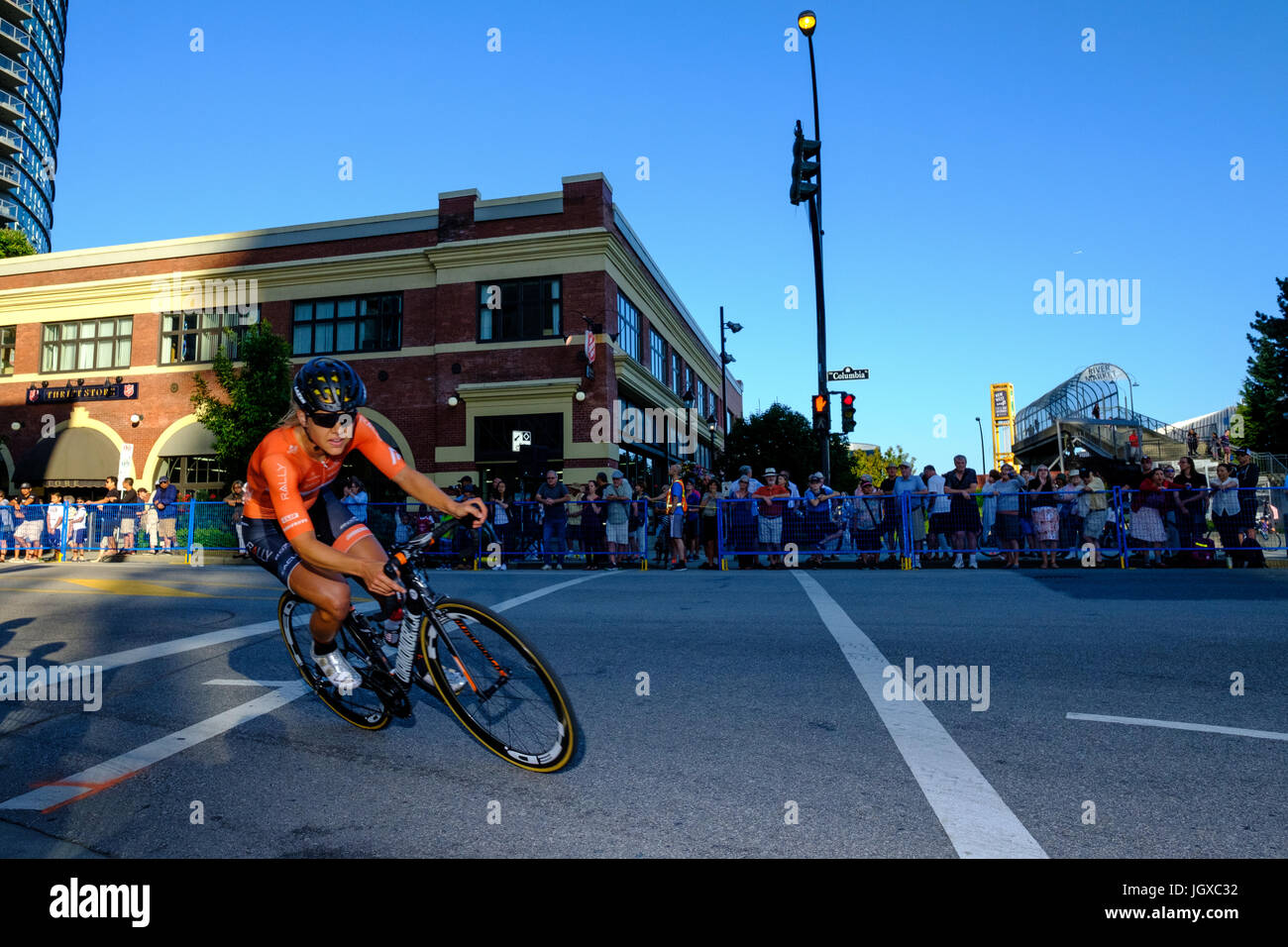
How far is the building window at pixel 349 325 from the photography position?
26331mm

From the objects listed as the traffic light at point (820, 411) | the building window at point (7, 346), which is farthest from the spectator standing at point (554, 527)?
the building window at point (7, 346)

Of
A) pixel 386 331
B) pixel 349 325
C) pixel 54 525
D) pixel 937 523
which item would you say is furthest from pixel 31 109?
pixel 937 523

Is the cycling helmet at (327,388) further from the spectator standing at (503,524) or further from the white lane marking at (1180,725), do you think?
the spectator standing at (503,524)

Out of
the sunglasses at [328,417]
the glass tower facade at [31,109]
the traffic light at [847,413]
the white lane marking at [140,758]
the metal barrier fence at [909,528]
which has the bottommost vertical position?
the white lane marking at [140,758]

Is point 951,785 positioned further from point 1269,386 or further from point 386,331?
point 1269,386

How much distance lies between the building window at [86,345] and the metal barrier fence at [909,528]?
739 inches

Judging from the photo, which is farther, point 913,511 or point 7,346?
point 7,346

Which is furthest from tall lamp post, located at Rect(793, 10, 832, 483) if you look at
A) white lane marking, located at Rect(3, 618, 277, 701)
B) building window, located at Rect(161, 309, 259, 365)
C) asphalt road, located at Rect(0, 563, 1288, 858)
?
building window, located at Rect(161, 309, 259, 365)

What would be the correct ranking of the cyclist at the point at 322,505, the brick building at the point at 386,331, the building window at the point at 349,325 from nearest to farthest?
the cyclist at the point at 322,505, the brick building at the point at 386,331, the building window at the point at 349,325

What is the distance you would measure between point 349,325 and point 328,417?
2477cm

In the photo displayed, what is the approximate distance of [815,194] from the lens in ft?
49.5

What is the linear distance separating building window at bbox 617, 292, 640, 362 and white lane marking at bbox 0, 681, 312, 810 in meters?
22.4
